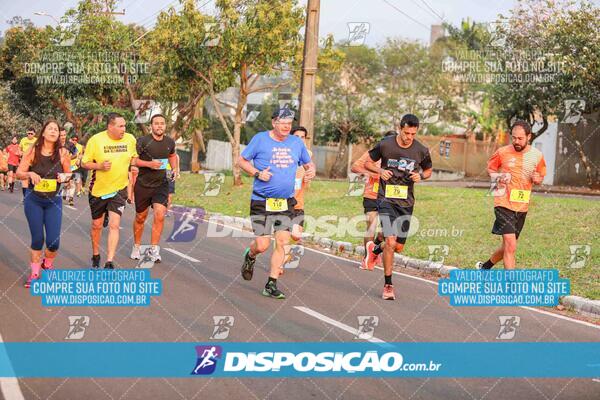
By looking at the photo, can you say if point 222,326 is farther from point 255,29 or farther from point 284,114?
point 255,29

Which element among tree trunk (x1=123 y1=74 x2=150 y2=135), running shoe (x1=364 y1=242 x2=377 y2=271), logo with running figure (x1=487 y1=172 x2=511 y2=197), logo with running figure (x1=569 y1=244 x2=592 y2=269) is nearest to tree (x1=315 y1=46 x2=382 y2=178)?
tree trunk (x1=123 y1=74 x2=150 y2=135)

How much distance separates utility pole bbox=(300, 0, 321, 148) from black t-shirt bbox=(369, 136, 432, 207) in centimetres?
1235

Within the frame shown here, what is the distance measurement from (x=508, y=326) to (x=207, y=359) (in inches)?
148

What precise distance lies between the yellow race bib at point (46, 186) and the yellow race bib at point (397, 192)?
409 cm

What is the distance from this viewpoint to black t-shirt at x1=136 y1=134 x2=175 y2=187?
41.2 feet

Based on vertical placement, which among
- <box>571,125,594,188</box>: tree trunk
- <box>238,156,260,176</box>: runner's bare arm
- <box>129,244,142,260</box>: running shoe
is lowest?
<box>129,244,142,260</box>: running shoe

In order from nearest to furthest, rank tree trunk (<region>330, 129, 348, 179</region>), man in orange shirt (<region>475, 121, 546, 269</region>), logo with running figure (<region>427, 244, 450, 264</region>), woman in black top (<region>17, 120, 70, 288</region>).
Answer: woman in black top (<region>17, 120, 70, 288</region>) < man in orange shirt (<region>475, 121, 546, 269</region>) < logo with running figure (<region>427, 244, 450, 264</region>) < tree trunk (<region>330, 129, 348, 179</region>)

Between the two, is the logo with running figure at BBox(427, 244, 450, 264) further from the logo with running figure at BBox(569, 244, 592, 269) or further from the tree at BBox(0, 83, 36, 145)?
the tree at BBox(0, 83, 36, 145)

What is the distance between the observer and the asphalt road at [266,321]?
21.8ft

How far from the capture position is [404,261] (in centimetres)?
1484

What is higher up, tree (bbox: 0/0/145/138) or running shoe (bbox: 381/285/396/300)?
tree (bbox: 0/0/145/138)

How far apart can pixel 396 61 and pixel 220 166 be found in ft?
44.5

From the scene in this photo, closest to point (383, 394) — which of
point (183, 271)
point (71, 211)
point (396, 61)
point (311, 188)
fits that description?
point (183, 271)

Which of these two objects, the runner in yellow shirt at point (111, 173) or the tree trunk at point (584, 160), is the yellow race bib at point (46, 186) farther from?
the tree trunk at point (584, 160)
